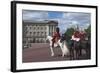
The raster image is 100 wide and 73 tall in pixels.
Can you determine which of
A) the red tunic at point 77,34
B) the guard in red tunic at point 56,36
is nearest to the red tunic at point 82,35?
the red tunic at point 77,34

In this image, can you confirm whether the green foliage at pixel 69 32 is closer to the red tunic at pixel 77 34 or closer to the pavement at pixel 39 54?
the red tunic at pixel 77 34

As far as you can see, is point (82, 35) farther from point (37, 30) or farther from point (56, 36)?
point (37, 30)

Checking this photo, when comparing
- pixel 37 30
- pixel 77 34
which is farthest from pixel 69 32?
pixel 37 30

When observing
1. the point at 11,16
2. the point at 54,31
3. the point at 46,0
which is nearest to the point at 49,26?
the point at 54,31

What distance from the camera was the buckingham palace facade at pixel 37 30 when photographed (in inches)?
62.4

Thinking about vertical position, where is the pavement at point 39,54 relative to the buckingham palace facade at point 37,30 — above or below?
below

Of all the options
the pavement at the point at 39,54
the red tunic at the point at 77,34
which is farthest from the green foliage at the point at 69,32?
the pavement at the point at 39,54

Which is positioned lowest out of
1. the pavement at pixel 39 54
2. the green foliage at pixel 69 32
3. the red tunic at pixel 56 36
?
the pavement at pixel 39 54

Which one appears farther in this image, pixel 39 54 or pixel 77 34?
pixel 77 34

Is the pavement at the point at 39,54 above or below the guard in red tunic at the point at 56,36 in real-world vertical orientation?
below

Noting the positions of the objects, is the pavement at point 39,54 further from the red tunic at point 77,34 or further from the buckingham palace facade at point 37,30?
the red tunic at point 77,34

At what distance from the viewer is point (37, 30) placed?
1.62m

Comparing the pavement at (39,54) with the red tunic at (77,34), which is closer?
the pavement at (39,54)

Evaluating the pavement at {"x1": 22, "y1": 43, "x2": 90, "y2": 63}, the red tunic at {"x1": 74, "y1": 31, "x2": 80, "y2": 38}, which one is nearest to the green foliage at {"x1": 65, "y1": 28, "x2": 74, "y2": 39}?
the red tunic at {"x1": 74, "y1": 31, "x2": 80, "y2": 38}
